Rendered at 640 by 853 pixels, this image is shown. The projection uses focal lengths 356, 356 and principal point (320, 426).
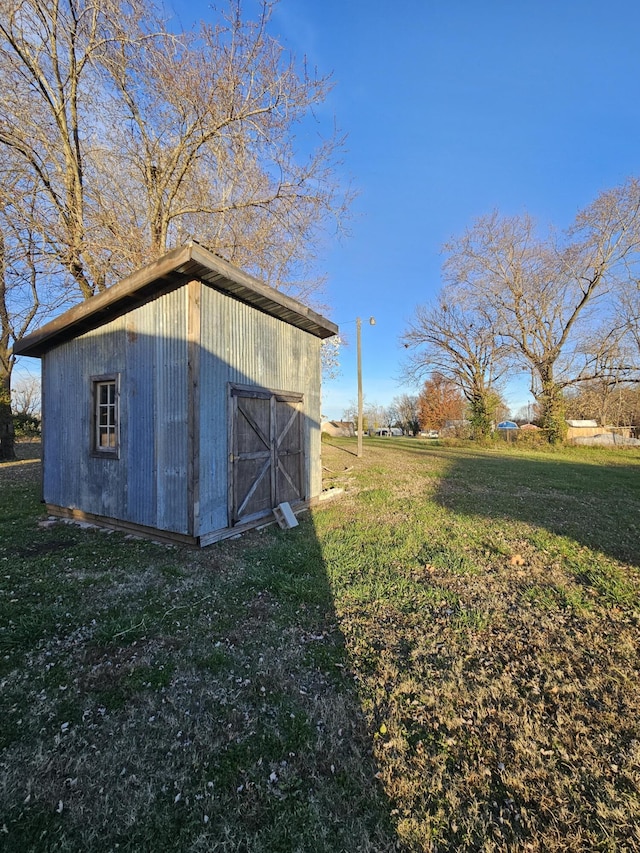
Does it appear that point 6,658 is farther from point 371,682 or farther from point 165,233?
point 165,233

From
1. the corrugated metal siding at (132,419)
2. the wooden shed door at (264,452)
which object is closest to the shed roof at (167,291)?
the corrugated metal siding at (132,419)

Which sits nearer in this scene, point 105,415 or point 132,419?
point 132,419

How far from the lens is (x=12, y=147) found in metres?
8.82

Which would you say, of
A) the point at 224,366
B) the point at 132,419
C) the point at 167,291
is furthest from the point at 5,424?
the point at 224,366

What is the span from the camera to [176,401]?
4.88 meters

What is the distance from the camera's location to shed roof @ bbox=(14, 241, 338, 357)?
448 cm

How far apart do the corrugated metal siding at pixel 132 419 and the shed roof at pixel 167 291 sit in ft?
0.58

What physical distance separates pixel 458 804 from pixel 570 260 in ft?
89.5

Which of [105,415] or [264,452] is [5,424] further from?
[264,452]

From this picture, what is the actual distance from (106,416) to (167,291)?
239 cm

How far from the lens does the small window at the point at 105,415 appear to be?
18.7ft

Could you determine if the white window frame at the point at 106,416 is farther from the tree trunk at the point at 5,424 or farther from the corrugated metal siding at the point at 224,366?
the tree trunk at the point at 5,424

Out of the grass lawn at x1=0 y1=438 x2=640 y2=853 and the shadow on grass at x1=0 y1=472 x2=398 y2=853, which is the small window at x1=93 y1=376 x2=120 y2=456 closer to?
the grass lawn at x1=0 y1=438 x2=640 y2=853

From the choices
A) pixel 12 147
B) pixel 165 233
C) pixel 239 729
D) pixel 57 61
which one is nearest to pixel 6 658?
pixel 239 729
